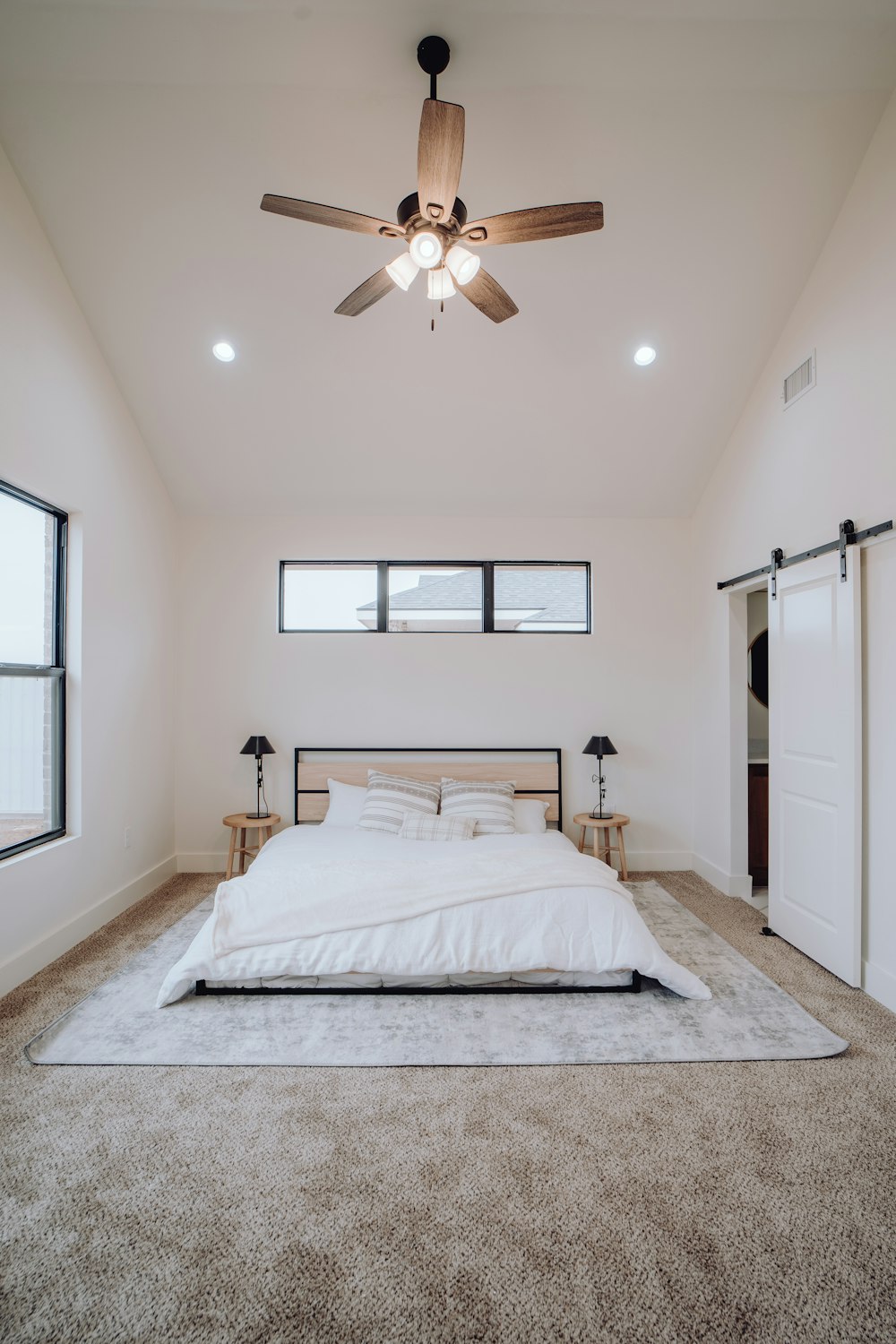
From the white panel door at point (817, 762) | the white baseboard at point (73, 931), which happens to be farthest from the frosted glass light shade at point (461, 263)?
the white baseboard at point (73, 931)

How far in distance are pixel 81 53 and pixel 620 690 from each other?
182 inches

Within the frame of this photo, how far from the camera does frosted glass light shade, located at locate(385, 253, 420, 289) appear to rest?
7.85ft

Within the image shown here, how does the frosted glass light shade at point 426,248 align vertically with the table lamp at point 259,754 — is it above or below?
above

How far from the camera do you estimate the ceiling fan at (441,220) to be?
79.7 inches

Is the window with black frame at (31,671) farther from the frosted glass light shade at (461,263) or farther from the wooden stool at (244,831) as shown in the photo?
the frosted glass light shade at (461,263)

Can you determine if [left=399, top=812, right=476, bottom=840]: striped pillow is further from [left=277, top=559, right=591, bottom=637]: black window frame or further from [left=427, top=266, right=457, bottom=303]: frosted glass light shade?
[left=427, top=266, right=457, bottom=303]: frosted glass light shade

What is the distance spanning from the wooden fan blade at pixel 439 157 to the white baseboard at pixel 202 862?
4.43 meters

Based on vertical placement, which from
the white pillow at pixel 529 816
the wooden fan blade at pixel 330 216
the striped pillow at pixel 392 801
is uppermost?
the wooden fan blade at pixel 330 216

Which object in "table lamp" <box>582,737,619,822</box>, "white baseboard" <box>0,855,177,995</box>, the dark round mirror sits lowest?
"white baseboard" <box>0,855,177,995</box>

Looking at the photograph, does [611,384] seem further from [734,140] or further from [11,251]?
[11,251]

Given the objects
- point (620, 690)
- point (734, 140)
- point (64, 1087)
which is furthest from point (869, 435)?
point (64, 1087)

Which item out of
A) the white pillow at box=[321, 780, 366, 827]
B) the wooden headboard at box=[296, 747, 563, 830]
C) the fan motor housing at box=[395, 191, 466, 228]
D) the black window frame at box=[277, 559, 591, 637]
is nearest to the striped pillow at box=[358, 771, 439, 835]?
the white pillow at box=[321, 780, 366, 827]

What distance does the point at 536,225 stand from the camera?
2.27m

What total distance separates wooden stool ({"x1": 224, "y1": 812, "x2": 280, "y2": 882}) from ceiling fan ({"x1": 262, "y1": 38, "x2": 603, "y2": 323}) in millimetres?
3471
